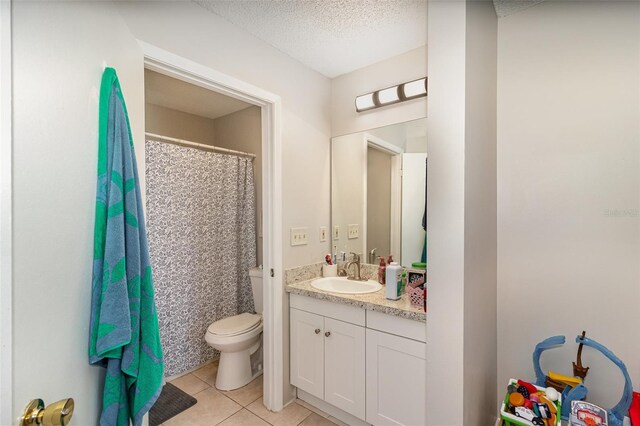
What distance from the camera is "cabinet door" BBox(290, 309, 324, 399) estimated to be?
6.21 feet

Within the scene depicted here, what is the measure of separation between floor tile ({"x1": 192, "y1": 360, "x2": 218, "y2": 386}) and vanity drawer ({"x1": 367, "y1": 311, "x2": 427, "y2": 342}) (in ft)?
4.99

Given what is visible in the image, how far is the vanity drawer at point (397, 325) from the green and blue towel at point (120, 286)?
3.50 feet

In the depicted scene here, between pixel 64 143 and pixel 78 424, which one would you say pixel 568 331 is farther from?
pixel 64 143

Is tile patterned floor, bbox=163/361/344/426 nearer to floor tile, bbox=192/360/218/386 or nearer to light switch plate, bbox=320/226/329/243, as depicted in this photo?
floor tile, bbox=192/360/218/386

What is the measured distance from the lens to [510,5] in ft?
5.56

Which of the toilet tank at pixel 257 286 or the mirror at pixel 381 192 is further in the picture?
the toilet tank at pixel 257 286

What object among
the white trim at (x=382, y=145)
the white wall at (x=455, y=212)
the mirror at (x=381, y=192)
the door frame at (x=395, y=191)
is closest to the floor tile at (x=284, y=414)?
the white wall at (x=455, y=212)

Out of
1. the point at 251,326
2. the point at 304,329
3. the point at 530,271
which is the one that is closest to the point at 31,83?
the point at 304,329

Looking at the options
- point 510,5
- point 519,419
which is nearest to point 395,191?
point 510,5

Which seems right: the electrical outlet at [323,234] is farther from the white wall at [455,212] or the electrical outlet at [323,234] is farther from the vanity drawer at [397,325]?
the white wall at [455,212]

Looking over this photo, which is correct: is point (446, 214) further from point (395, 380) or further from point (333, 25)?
point (333, 25)

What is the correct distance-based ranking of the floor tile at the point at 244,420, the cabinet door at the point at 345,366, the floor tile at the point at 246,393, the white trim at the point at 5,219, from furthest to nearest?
the floor tile at the point at 246,393 → the floor tile at the point at 244,420 → the cabinet door at the point at 345,366 → the white trim at the point at 5,219

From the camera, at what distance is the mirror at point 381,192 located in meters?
2.01

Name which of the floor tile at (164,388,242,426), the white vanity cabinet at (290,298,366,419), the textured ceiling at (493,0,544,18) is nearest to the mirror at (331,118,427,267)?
the white vanity cabinet at (290,298,366,419)
